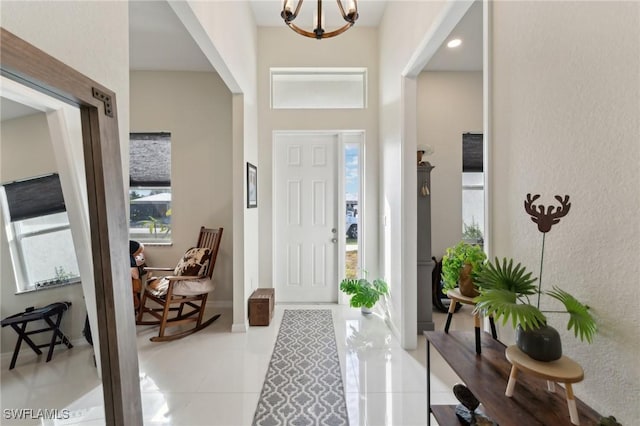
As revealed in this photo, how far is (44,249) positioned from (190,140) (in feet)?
10.9

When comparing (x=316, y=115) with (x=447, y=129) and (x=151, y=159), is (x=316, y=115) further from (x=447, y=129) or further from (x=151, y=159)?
(x=151, y=159)

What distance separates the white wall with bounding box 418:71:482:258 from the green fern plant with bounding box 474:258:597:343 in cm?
311

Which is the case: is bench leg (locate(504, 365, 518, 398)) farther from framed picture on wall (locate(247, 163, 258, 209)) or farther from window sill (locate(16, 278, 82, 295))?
framed picture on wall (locate(247, 163, 258, 209))

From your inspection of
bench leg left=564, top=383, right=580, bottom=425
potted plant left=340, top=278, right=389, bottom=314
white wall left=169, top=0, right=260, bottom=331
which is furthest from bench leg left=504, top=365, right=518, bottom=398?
white wall left=169, top=0, right=260, bottom=331

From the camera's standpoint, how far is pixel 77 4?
922 millimetres

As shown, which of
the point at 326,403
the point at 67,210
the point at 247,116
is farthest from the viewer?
the point at 247,116

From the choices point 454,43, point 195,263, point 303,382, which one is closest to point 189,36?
point 195,263

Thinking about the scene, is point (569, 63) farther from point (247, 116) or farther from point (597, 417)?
point (247, 116)

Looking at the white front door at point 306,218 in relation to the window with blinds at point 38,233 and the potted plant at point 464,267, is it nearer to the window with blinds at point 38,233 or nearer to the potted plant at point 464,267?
the potted plant at point 464,267

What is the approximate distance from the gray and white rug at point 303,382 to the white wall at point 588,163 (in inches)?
58.1

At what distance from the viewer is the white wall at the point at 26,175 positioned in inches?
25.8

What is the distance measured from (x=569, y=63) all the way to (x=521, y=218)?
56 cm

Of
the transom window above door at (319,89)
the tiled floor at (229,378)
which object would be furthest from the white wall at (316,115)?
the tiled floor at (229,378)

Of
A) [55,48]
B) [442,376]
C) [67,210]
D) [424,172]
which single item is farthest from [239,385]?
[424,172]
